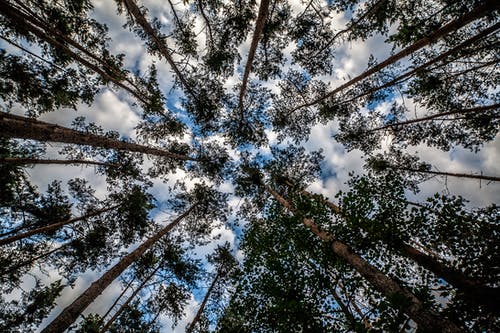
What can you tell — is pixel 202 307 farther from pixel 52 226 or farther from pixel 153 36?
pixel 153 36

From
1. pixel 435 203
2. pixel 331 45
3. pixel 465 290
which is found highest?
pixel 331 45

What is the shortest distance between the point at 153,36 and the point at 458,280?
36.8 ft

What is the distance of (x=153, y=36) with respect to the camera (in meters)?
6.91

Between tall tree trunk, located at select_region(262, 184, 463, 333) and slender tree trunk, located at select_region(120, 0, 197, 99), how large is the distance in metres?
8.63

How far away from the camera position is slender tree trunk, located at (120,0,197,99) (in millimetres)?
6331

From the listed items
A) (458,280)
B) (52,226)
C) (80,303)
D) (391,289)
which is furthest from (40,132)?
(458,280)

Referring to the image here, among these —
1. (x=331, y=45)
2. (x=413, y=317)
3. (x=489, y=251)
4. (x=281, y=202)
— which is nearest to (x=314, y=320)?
(x=413, y=317)

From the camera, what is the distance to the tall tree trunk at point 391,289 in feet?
12.6

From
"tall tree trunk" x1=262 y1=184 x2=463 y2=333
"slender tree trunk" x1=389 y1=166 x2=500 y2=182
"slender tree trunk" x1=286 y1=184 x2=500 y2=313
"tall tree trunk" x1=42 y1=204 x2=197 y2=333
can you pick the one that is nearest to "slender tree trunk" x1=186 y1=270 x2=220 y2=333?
"tall tree trunk" x1=42 y1=204 x2=197 y2=333

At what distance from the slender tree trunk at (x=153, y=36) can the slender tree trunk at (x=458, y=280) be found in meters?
10.4

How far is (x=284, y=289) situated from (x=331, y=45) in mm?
9827

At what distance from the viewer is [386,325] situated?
355 centimetres

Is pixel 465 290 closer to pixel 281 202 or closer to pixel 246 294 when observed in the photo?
pixel 246 294

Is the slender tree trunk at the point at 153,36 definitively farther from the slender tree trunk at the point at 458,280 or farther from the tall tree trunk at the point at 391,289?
the slender tree trunk at the point at 458,280
